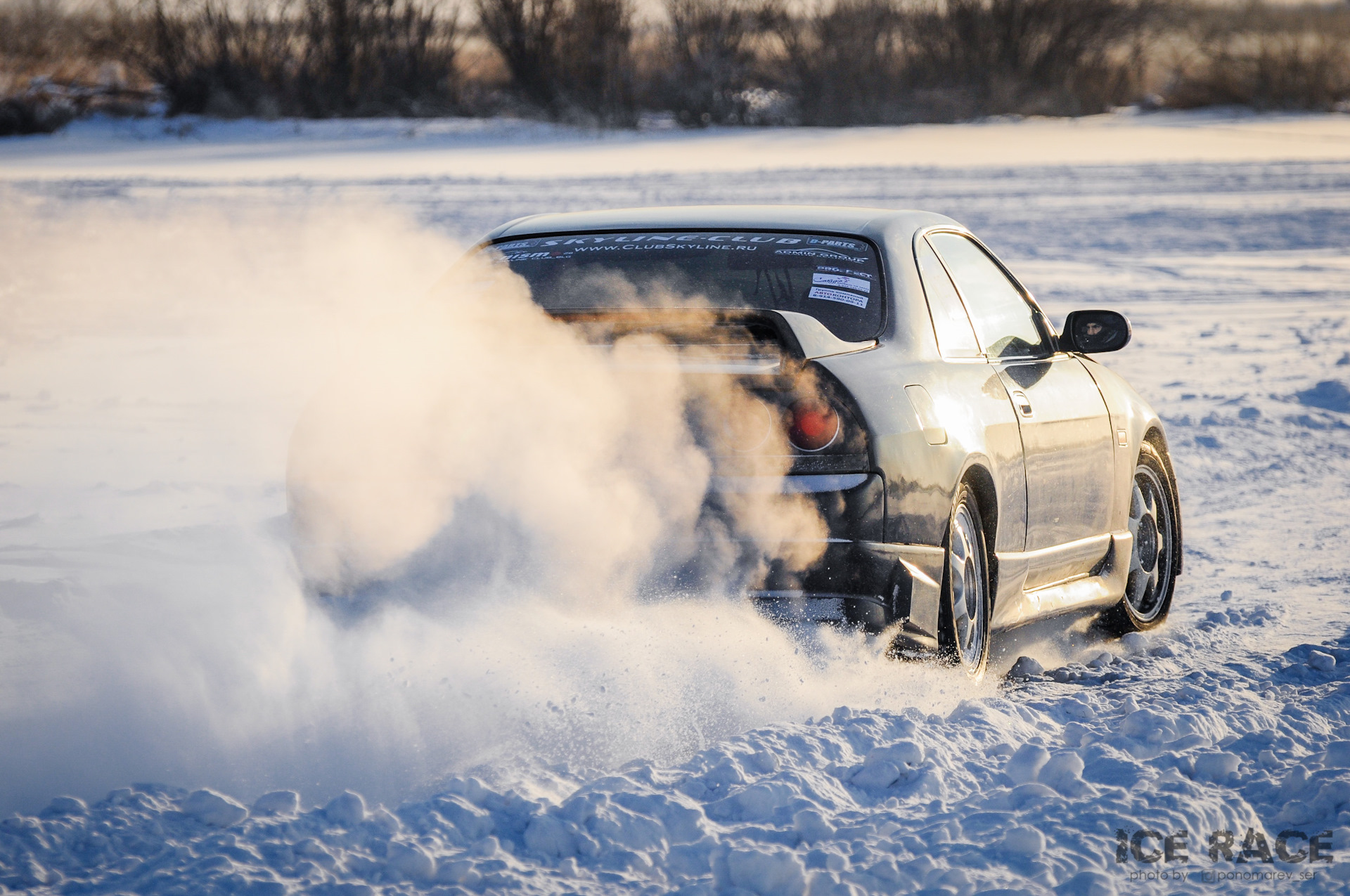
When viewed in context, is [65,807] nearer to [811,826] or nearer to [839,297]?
[811,826]

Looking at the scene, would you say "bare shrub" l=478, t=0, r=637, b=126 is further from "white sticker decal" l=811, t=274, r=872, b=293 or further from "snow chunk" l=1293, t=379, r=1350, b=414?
"white sticker decal" l=811, t=274, r=872, b=293

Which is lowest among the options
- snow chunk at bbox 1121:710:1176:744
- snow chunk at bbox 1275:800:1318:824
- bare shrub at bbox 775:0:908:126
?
snow chunk at bbox 1121:710:1176:744

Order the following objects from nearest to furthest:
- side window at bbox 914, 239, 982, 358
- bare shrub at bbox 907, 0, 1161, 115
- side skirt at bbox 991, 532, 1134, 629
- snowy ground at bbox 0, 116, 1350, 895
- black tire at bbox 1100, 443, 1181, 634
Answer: snowy ground at bbox 0, 116, 1350, 895 → side window at bbox 914, 239, 982, 358 → side skirt at bbox 991, 532, 1134, 629 → black tire at bbox 1100, 443, 1181, 634 → bare shrub at bbox 907, 0, 1161, 115

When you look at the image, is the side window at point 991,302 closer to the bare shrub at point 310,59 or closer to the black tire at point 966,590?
the black tire at point 966,590

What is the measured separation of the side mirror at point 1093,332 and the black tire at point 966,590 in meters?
1.10

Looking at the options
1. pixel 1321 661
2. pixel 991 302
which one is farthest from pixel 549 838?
pixel 1321 661

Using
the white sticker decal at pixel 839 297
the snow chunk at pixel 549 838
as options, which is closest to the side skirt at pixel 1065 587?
the white sticker decal at pixel 839 297

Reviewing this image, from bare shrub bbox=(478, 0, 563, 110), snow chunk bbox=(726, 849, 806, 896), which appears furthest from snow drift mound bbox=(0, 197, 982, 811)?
bare shrub bbox=(478, 0, 563, 110)

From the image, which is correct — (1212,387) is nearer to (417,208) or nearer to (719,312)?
(719,312)

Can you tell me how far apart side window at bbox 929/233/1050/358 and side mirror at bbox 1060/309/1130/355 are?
0.30 feet

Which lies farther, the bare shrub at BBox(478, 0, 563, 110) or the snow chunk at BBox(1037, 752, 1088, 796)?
the bare shrub at BBox(478, 0, 563, 110)

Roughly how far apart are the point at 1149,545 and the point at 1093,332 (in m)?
1.03

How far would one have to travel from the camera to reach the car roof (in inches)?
187

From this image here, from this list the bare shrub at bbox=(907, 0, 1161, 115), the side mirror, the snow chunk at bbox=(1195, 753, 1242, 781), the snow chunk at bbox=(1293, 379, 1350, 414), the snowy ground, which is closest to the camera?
the snowy ground
